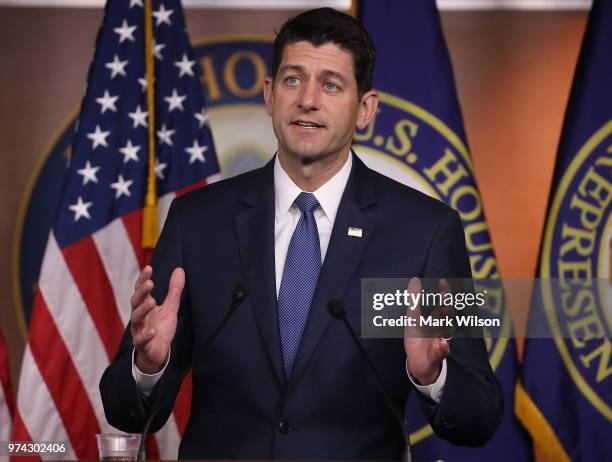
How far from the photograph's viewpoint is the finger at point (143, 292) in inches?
73.9

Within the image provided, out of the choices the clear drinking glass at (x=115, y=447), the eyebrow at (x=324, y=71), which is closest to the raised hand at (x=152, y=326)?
the clear drinking glass at (x=115, y=447)

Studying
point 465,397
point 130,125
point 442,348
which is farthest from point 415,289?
point 130,125

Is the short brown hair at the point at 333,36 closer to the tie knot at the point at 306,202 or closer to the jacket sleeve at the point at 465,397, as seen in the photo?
the tie knot at the point at 306,202

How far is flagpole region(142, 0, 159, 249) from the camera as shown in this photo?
347cm

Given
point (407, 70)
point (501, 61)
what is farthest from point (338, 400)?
point (501, 61)

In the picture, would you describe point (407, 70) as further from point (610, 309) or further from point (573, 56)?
point (610, 309)

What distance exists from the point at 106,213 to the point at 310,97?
4.73 ft

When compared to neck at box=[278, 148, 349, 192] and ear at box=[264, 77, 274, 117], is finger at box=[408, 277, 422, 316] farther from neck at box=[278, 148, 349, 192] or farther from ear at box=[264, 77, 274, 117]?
ear at box=[264, 77, 274, 117]

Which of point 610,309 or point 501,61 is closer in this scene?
point 610,309

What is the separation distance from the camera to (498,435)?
3.52 m

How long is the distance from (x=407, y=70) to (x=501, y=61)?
0.68 meters

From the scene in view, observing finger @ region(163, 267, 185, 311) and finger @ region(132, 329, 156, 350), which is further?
finger @ region(163, 267, 185, 311)

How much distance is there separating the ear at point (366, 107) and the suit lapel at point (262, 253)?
0.89ft

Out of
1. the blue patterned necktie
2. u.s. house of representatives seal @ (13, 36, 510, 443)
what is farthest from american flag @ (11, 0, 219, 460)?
the blue patterned necktie
